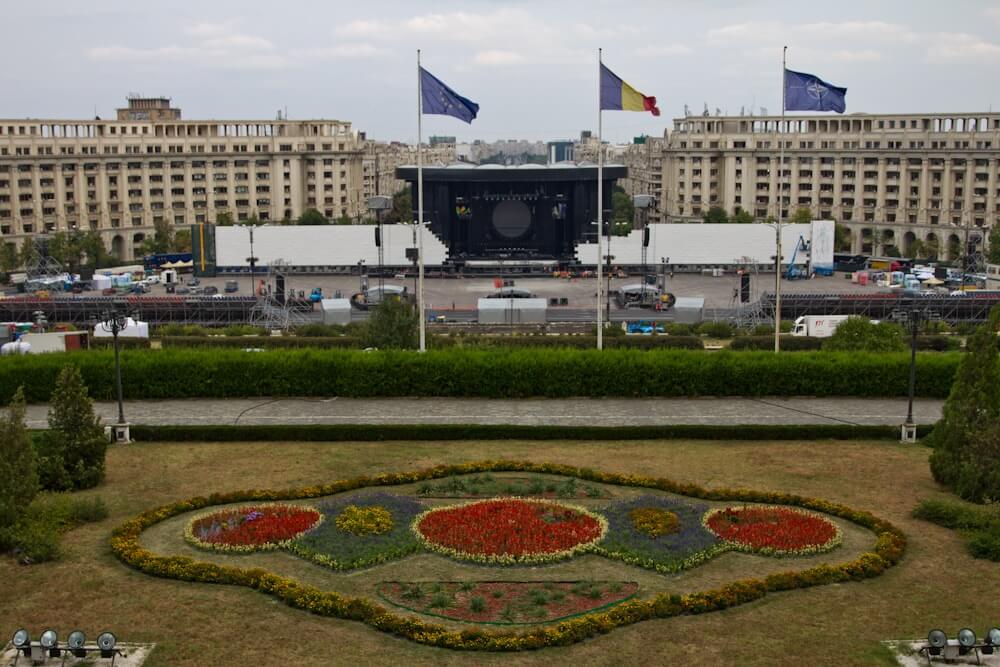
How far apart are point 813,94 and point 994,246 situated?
2525 inches

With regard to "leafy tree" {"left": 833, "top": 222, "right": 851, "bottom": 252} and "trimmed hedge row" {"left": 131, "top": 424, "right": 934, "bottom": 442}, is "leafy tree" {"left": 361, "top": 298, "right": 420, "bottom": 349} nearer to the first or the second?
"trimmed hedge row" {"left": 131, "top": 424, "right": 934, "bottom": 442}

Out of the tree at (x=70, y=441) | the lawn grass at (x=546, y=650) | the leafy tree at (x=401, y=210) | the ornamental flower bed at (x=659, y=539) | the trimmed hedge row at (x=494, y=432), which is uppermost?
the leafy tree at (x=401, y=210)

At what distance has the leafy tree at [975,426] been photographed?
29859 millimetres

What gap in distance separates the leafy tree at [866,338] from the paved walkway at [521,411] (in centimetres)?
625

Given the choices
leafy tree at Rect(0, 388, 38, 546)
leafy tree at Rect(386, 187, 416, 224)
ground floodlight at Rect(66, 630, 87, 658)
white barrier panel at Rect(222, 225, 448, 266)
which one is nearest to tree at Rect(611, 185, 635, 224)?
leafy tree at Rect(386, 187, 416, 224)

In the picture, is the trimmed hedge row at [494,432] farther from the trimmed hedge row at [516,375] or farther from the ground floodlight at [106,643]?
the ground floodlight at [106,643]

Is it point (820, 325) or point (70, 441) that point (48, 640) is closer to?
point (70, 441)

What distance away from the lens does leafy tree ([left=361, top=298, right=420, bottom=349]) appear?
52.0 meters

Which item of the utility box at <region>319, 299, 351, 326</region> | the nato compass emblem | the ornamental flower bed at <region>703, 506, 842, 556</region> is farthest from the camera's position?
the utility box at <region>319, 299, 351, 326</region>

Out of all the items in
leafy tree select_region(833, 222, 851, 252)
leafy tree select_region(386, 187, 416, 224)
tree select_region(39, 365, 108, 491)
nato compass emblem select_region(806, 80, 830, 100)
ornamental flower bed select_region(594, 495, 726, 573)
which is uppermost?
nato compass emblem select_region(806, 80, 830, 100)

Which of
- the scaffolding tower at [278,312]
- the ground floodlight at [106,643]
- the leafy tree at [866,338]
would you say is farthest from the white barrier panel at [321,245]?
the ground floodlight at [106,643]

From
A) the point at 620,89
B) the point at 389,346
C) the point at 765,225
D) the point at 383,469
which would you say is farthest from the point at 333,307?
the point at 765,225

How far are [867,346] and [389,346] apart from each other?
2173cm

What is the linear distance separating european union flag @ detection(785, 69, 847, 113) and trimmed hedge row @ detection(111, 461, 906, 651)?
22.1m
